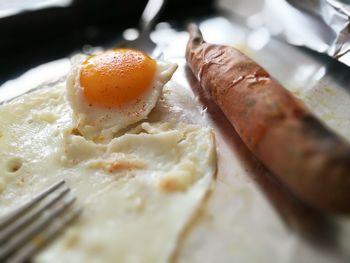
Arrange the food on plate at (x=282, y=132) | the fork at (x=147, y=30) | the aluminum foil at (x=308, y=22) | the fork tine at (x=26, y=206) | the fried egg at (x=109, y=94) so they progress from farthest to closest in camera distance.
→ the fork at (x=147, y=30) → the aluminum foil at (x=308, y=22) → the fried egg at (x=109, y=94) → the fork tine at (x=26, y=206) → the food on plate at (x=282, y=132)

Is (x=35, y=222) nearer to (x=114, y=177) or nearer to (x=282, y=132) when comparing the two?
(x=114, y=177)

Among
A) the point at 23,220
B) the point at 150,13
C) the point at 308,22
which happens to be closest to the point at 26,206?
the point at 23,220

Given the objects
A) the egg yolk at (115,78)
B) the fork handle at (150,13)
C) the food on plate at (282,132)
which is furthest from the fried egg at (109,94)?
the fork handle at (150,13)

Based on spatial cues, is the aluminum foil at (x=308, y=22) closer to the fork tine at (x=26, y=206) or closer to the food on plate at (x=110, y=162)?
the food on plate at (x=110, y=162)

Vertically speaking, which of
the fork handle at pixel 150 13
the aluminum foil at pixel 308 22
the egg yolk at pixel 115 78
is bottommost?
the fork handle at pixel 150 13

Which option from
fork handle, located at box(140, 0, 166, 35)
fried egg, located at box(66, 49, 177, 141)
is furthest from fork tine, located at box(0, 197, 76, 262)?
fork handle, located at box(140, 0, 166, 35)

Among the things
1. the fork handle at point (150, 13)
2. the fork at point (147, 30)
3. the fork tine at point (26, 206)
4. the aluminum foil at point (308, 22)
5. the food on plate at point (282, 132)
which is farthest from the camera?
the fork handle at point (150, 13)

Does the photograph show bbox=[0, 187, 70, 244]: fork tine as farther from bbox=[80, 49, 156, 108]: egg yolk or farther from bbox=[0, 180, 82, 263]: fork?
bbox=[80, 49, 156, 108]: egg yolk
